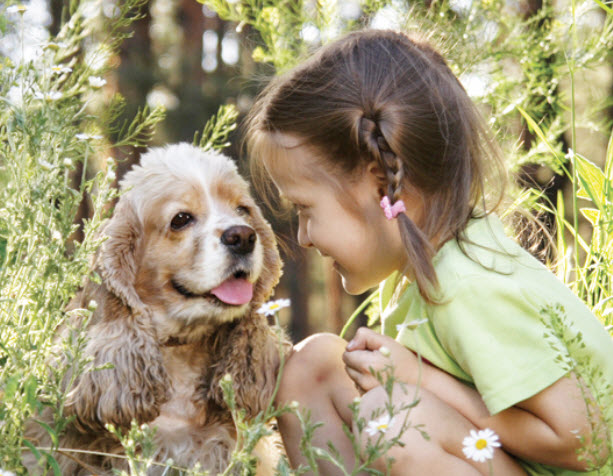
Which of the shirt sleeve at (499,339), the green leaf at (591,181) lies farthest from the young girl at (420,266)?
the green leaf at (591,181)

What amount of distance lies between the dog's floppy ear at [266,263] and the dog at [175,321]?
51mm

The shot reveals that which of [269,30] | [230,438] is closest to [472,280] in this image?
[230,438]

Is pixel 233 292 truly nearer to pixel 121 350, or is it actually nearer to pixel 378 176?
pixel 121 350

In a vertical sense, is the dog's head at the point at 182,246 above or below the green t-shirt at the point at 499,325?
below

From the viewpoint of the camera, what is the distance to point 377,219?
214 centimetres

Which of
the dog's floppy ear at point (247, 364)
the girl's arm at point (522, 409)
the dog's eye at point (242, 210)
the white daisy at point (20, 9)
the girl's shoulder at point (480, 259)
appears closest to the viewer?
the white daisy at point (20, 9)

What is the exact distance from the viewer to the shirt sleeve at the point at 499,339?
1.73 meters

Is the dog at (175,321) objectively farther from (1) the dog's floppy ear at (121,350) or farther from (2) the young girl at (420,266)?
(2) the young girl at (420,266)

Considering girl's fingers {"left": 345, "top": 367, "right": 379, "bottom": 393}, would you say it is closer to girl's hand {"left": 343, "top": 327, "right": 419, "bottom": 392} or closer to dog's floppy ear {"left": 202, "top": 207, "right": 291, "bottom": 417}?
girl's hand {"left": 343, "top": 327, "right": 419, "bottom": 392}

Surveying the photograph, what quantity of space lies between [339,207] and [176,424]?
0.75 meters

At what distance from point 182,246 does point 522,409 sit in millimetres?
1006

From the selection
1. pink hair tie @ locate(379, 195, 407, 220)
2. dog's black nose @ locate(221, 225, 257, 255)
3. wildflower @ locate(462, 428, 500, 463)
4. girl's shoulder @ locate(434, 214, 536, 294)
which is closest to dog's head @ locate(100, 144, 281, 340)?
dog's black nose @ locate(221, 225, 257, 255)

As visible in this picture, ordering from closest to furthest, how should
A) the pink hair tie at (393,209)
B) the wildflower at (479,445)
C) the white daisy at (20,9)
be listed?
the wildflower at (479,445)
the white daisy at (20,9)
the pink hair tie at (393,209)

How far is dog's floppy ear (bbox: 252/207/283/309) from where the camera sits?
244 cm
